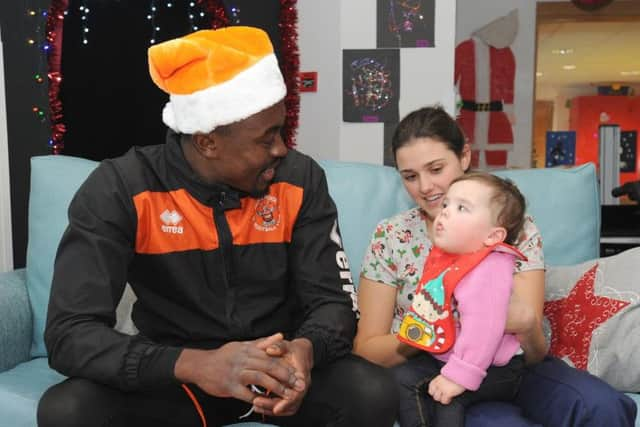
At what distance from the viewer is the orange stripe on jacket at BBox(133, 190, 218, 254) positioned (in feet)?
4.88

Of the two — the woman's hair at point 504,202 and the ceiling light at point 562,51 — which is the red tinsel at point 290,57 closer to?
the woman's hair at point 504,202

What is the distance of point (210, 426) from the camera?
55.9 inches

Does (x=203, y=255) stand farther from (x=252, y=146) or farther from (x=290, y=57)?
(x=290, y=57)

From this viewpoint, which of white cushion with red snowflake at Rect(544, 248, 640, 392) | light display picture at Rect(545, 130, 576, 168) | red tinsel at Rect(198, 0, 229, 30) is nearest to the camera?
white cushion with red snowflake at Rect(544, 248, 640, 392)

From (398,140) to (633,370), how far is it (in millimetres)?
789

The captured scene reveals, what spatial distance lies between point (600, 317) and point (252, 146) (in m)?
0.95

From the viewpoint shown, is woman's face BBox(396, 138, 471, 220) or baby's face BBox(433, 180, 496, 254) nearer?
baby's face BBox(433, 180, 496, 254)

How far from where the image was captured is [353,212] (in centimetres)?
197

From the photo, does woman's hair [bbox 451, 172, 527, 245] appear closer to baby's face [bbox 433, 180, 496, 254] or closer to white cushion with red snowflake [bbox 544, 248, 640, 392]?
baby's face [bbox 433, 180, 496, 254]

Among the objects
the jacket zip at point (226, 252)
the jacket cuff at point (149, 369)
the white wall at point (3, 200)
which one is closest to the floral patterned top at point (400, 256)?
the jacket zip at point (226, 252)

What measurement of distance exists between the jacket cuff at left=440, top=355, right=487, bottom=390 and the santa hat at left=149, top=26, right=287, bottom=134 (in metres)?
0.67

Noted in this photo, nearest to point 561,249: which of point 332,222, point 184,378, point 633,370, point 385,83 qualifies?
point 633,370

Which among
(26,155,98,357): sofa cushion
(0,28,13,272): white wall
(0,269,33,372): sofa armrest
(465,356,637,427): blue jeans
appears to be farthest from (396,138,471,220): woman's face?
(0,28,13,272): white wall

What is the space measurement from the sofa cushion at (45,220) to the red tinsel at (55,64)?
3.78 ft
